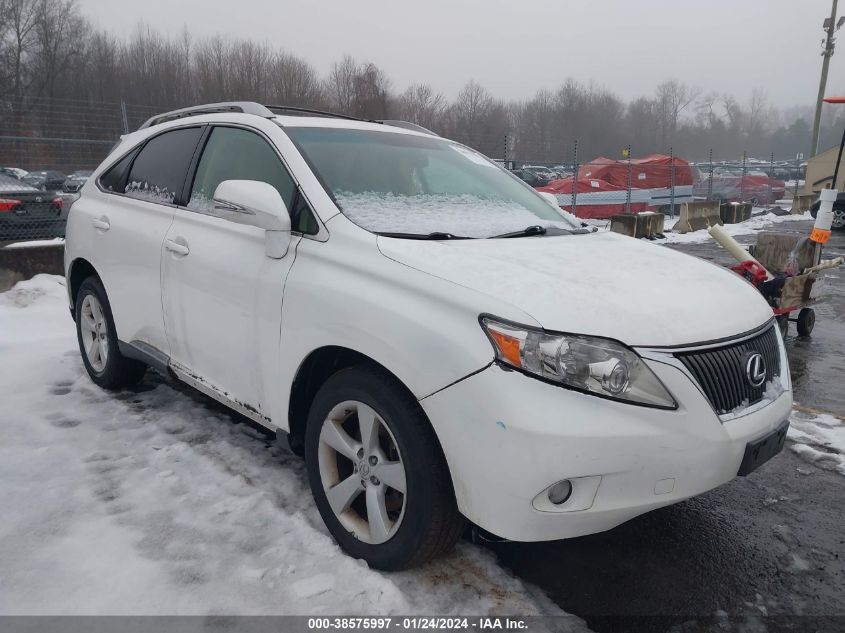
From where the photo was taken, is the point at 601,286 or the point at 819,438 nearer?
the point at 601,286

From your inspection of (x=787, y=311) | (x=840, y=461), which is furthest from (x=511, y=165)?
(x=840, y=461)

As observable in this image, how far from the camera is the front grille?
2121mm

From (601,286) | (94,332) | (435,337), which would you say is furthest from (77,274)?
(601,286)

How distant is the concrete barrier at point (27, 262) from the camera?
720cm

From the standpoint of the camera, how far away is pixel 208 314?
305 cm

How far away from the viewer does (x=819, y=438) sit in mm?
3883

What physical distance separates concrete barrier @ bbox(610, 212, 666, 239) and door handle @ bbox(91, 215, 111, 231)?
12.3 m

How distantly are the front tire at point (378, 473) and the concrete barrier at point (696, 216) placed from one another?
16219 mm

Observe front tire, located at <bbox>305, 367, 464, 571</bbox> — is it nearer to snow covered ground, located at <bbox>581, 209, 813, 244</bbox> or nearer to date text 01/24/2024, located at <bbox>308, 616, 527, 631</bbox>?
date text 01/24/2024, located at <bbox>308, 616, 527, 631</bbox>

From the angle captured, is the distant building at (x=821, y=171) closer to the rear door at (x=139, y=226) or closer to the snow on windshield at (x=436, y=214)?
the snow on windshield at (x=436, y=214)

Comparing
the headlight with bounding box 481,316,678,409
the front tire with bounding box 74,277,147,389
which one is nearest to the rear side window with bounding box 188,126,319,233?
the headlight with bounding box 481,316,678,409

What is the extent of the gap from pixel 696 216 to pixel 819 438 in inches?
598

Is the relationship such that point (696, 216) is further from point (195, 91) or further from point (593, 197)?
point (195, 91)

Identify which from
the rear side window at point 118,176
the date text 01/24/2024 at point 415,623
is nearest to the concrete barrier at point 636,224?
the rear side window at point 118,176
